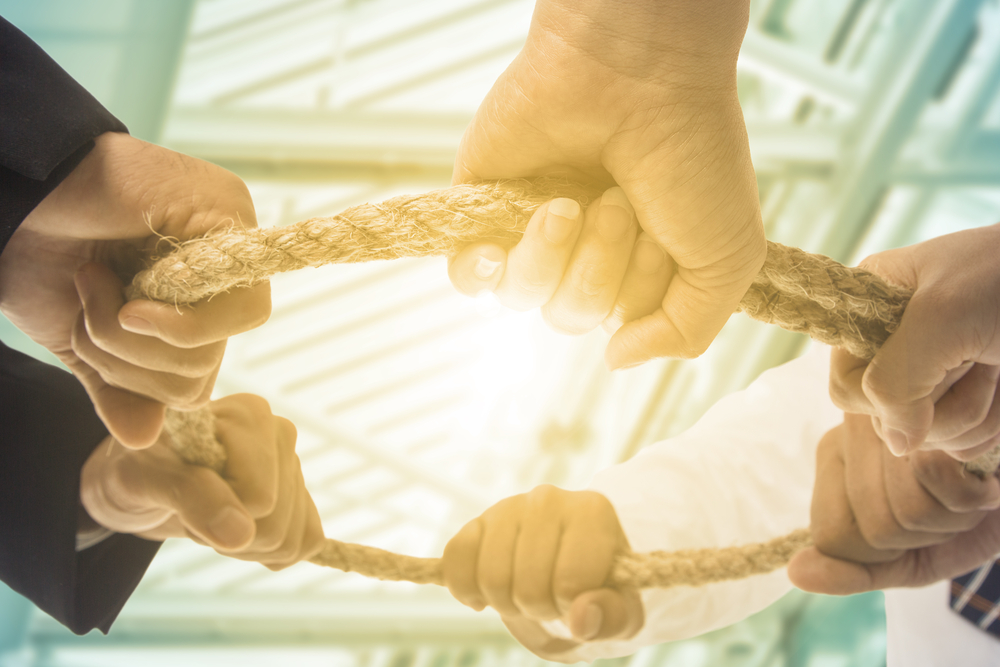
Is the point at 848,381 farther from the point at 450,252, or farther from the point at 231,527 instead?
the point at 231,527

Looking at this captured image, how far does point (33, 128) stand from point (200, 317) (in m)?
0.14

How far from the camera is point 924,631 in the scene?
0.67 m

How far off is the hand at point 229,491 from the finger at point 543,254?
27cm

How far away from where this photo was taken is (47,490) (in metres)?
0.51

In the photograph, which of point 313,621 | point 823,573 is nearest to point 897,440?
point 823,573

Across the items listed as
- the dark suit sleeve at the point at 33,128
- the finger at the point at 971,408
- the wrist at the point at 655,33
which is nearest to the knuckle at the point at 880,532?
the finger at the point at 971,408

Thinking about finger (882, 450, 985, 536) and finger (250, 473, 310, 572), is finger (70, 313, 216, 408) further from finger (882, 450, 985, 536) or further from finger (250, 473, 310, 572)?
finger (882, 450, 985, 536)

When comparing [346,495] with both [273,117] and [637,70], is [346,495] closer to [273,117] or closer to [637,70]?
[273,117]

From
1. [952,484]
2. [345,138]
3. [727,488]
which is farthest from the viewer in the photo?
[345,138]

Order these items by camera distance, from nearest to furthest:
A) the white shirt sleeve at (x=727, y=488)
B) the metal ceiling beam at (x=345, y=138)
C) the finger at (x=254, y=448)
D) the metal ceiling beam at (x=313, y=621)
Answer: the finger at (x=254, y=448) → the white shirt sleeve at (x=727, y=488) → the metal ceiling beam at (x=345, y=138) → the metal ceiling beam at (x=313, y=621)

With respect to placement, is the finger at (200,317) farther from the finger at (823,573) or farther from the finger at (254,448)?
the finger at (823,573)

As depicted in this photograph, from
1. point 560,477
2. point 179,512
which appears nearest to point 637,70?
point 179,512

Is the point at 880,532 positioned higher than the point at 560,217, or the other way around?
the point at 560,217

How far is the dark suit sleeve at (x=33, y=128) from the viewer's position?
33 cm
